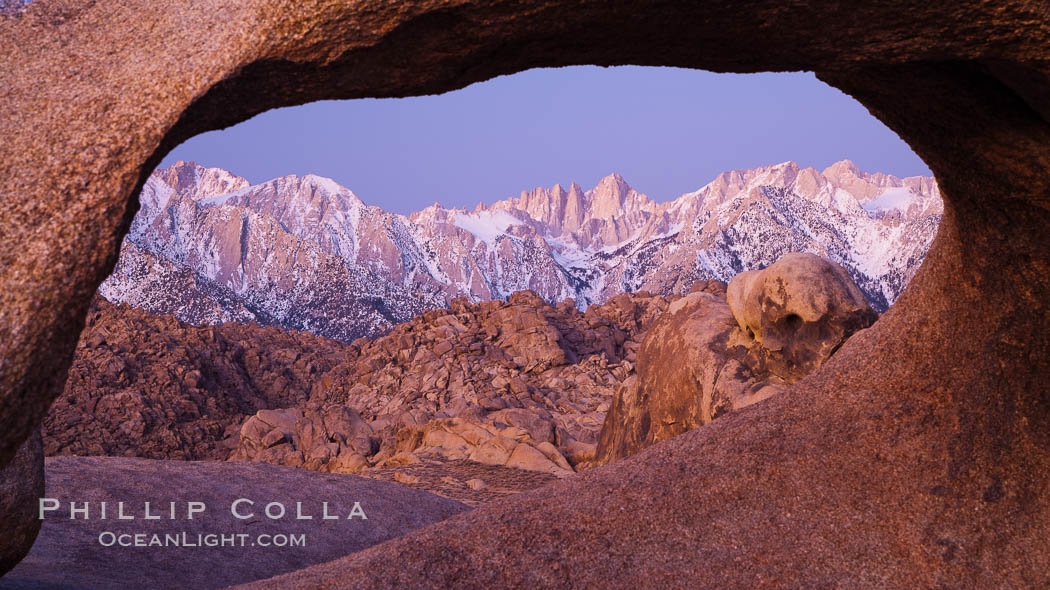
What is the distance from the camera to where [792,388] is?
4.64 metres

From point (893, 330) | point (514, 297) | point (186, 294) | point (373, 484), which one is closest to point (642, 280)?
point (514, 297)

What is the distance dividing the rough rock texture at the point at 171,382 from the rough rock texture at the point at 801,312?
14.2 metres

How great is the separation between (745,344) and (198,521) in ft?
19.7

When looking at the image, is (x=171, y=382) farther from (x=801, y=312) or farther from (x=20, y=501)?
(x=801, y=312)

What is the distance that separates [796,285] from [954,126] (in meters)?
3.83

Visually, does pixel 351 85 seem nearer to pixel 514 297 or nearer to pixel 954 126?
pixel 954 126

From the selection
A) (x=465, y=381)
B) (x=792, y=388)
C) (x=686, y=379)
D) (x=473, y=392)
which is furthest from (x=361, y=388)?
(x=792, y=388)

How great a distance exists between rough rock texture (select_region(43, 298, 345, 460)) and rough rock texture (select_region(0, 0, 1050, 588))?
15.5 meters

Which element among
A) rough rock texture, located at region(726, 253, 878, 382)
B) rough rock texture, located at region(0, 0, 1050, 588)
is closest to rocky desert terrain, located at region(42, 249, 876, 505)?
rough rock texture, located at region(726, 253, 878, 382)

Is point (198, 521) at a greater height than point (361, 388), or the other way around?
point (198, 521)

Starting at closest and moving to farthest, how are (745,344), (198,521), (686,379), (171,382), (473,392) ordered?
1. (198,521)
2. (745,344)
3. (686,379)
4. (473,392)
5. (171,382)

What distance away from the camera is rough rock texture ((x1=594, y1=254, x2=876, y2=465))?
6766mm
